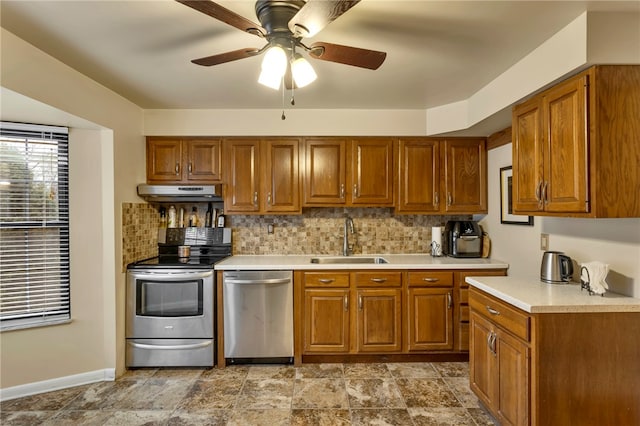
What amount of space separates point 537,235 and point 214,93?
2841mm

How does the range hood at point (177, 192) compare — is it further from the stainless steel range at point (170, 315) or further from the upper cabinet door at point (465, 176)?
the upper cabinet door at point (465, 176)

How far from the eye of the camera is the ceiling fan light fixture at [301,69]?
63.7 inches

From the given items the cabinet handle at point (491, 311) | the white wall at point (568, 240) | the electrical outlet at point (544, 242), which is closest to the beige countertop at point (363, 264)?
the white wall at point (568, 240)

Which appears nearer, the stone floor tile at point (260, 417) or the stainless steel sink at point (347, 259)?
the stone floor tile at point (260, 417)

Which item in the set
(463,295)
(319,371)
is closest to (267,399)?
(319,371)

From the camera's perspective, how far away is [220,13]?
1.29 meters

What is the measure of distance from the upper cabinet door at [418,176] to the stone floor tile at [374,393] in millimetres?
1559

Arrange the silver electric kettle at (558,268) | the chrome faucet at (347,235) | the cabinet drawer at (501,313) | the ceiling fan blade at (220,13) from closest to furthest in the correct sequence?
the ceiling fan blade at (220,13) < the cabinet drawer at (501,313) < the silver electric kettle at (558,268) < the chrome faucet at (347,235)

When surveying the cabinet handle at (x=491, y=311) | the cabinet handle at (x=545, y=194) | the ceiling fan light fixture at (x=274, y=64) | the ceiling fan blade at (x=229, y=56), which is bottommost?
the cabinet handle at (x=491, y=311)

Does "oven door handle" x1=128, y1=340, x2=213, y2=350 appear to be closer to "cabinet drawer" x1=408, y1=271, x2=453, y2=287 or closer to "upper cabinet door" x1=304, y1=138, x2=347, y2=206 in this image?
"upper cabinet door" x1=304, y1=138, x2=347, y2=206

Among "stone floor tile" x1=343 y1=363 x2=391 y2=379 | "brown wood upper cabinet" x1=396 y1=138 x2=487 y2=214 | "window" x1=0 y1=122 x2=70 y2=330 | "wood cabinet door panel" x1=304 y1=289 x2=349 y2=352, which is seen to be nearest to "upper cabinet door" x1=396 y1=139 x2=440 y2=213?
"brown wood upper cabinet" x1=396 y1=138 x2=487 y2=214

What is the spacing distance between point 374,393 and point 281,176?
2046 millimetres

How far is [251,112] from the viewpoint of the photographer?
3.22 m

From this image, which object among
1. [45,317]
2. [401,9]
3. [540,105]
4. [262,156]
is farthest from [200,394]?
[540,105]
